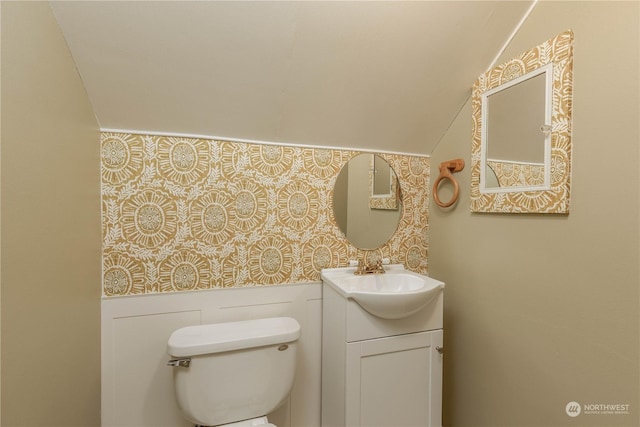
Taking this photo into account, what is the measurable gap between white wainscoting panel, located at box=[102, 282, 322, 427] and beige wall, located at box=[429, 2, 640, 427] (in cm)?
98

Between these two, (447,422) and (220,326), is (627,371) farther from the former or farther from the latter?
(220,326)

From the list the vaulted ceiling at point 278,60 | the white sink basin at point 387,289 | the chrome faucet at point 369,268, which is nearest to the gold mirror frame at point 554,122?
the vaulted ceiling at point 278,60

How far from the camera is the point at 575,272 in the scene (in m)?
0.99

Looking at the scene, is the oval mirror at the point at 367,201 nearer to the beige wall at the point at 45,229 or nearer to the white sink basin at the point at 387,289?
the white sink basin at the point at 387,289

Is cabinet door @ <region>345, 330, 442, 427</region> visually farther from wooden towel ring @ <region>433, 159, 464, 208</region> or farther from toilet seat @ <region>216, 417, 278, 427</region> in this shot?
wooden towel ring @ <region>433, 159, 464, 208</region>

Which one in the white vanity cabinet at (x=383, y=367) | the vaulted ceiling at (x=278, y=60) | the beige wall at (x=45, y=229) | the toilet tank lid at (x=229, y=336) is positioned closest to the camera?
the beige wall at (x=45, y=229)

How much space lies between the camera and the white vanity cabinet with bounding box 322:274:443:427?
3.94ft

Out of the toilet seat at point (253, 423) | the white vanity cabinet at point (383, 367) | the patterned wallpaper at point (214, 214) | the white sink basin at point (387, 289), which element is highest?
the patterned wallpaper at point (214, 214)

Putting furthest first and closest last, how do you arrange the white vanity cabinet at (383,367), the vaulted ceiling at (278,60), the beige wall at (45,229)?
1. the white vanity cabinet at (383,367)
2. the vaulted ceiling at (278,60)
3. the beige wall at (45,229)

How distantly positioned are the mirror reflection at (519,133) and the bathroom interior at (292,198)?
4cm

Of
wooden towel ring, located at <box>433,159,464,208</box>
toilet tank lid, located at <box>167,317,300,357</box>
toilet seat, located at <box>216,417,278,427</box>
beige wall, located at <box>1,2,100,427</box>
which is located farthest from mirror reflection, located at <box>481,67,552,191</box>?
beige wall, located at <box>1,2,100,427</box>

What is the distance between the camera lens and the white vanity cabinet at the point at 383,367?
47.3 inches

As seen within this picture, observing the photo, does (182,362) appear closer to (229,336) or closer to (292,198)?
(229,336)

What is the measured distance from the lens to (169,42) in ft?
3.33
